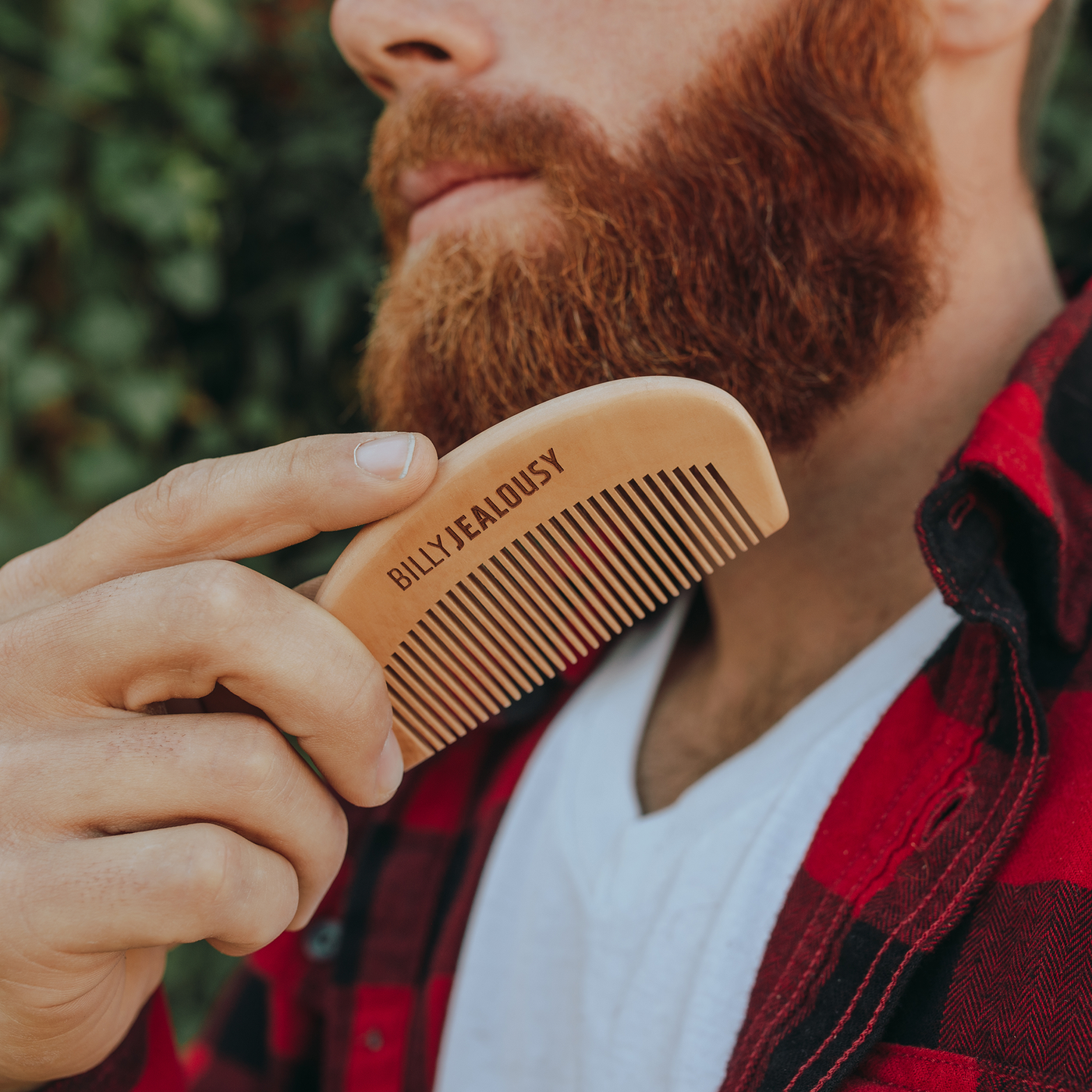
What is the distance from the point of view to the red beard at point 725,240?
143 centimetres

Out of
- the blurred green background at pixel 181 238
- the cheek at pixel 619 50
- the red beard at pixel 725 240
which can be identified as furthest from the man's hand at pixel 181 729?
the blurred green background at pixel 181 238

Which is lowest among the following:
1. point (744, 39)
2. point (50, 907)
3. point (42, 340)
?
point (42, 340)

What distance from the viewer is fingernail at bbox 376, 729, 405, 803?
108 centimetres

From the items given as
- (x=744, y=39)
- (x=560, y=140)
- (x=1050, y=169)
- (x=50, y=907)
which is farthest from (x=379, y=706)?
(x=1050, y=169)

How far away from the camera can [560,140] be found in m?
1.41

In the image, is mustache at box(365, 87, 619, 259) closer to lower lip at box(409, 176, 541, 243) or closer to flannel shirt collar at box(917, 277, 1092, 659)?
lower lip at box(409, 176, 541, 243)

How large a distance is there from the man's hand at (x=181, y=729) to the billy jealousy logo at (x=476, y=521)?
0.21 ft

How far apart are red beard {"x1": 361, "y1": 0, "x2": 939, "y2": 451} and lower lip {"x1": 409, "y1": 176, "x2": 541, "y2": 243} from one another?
44 millimetres

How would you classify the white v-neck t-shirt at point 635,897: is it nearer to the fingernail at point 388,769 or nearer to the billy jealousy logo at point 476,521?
the fingernail at point 388,769

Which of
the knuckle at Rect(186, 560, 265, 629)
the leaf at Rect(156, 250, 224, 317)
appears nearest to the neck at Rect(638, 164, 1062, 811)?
the knuckle at Rect(186, 560, 265, 629)

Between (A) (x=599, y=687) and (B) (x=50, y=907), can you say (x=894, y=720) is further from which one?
(B) (x=50, y=907)

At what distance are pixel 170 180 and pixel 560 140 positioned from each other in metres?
1.62

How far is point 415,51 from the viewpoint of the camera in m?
1.50

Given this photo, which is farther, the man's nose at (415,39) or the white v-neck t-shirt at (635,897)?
the man's nose at (415,39)
